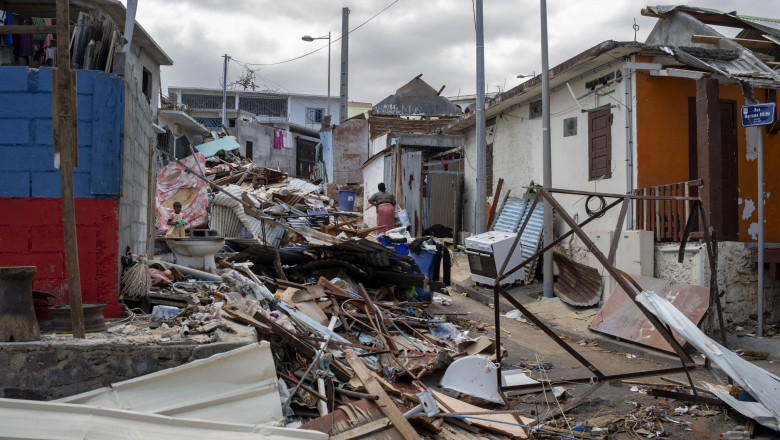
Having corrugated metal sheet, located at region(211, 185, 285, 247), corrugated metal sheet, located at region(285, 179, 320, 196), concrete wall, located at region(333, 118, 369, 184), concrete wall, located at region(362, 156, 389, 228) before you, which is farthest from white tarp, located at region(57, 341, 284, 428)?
concrete wall, located at region(333, 118, 369, 184)

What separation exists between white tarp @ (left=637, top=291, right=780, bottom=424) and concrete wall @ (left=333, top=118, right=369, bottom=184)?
91.9 feet

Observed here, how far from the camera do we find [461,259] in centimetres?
1762

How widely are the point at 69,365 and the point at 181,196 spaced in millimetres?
14449

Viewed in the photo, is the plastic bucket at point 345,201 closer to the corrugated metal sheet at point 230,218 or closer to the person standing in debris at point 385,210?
the corrugated metal sheet at point 230,218

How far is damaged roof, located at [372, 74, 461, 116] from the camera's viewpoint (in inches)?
1138

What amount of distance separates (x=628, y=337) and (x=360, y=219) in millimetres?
15011

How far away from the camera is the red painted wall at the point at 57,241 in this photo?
235 inches

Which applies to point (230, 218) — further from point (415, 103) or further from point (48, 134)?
point (415, 103)

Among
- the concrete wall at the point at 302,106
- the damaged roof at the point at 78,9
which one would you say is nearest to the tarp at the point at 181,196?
the damaged roof at the point at 78,9

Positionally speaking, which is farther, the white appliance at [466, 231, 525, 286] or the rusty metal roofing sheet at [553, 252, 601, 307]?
the white appliance at [466, 231, 525, 286]

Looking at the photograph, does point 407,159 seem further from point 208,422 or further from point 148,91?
point 208,422

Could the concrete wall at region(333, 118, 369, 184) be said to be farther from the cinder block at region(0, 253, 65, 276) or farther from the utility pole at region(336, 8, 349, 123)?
the cinder block at region(0, 253, 65, 276)

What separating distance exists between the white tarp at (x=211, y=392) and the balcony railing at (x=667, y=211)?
7.35 meters

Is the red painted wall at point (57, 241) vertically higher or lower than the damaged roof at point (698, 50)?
lower
